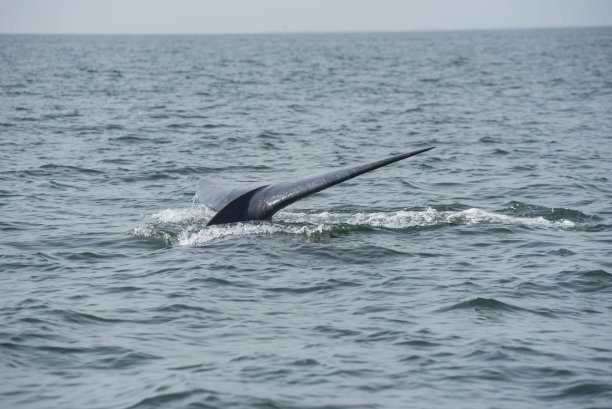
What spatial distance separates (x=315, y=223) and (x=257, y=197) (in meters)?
1.87

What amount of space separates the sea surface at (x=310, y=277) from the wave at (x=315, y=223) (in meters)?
0.06

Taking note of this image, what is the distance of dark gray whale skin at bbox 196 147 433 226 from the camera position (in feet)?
43.7

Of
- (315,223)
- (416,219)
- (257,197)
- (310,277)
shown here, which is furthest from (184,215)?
(310,277)

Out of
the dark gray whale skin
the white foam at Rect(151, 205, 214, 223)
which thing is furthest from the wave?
the dark gray whale skin

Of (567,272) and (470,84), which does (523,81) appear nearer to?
(470,84)

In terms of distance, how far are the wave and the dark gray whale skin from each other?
18 centimetres

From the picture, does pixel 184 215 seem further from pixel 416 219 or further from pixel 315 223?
pixel 416 219

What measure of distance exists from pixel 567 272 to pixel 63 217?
9.05 meters

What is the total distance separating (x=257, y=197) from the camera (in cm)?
1416

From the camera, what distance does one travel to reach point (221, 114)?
36.7 metres

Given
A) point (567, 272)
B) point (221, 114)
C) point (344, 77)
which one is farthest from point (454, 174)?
point (344, 77)

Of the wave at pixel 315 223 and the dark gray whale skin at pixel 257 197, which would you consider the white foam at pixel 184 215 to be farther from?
the dark gray whale skin at pixel 257 197

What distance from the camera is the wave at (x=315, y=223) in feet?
47.6

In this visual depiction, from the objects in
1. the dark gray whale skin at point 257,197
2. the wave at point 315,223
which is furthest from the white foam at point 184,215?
the dark gray whale skin at point 257,197
